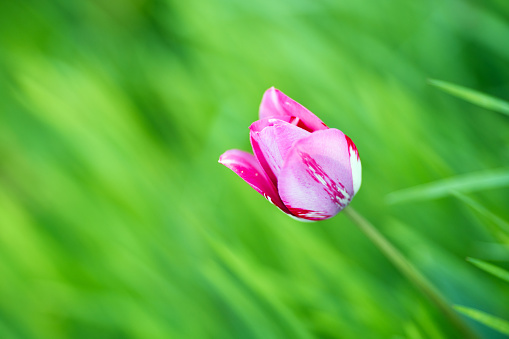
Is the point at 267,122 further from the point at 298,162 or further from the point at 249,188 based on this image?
the point at 249,188

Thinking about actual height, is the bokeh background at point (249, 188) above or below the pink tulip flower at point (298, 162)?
above

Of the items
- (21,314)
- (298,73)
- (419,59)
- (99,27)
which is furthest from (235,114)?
(99,27)

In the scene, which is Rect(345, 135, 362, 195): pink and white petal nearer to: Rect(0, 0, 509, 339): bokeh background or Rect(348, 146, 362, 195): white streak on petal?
Rect(348, 146, 362, 195): white streak on petal

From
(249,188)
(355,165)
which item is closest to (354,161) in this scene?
(355,165)

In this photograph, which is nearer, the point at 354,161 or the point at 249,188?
the point at 354,161

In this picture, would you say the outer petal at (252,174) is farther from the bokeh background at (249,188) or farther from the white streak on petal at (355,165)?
the bokeh background at (249,188)

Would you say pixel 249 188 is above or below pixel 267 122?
above

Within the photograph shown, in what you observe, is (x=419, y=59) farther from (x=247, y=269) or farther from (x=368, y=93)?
(x=247, y=269)

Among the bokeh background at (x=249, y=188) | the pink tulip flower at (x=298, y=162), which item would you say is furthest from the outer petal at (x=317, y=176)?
the bokeh background at (x=249, y=188)
